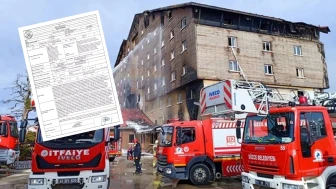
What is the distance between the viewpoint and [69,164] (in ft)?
21.7

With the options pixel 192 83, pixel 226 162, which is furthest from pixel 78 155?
pixel 192 83

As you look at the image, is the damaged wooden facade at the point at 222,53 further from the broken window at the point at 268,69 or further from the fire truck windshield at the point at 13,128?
the fire truck windshield at the point at 13,128

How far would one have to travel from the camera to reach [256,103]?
7.26 meters

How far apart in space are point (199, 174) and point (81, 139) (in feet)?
17.5

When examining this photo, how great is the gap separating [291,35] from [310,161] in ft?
80.8

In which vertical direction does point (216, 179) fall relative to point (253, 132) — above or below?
below

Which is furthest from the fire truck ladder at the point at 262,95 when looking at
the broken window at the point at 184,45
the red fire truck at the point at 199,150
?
the broken window at the point at 184,45

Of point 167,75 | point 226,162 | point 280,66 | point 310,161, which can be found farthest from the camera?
point 167,75

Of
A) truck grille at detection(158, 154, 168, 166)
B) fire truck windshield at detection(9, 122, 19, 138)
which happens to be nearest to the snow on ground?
fire truck windshield at detection(9, 122, 19, 138)

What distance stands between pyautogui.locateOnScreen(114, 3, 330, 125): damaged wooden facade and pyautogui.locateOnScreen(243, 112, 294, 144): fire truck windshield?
1594 centimetres

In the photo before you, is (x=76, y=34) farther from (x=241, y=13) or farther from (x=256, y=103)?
(x=241, y=13)

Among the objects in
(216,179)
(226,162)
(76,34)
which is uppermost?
(76,34)

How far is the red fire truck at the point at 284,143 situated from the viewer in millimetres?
6129

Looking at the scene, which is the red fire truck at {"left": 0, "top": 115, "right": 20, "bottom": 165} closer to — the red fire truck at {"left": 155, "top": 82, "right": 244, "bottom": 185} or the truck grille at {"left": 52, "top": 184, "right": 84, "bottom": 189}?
the red fire truck at {"left": 155, "top": 82, "right": 244, "bottom": 185}
